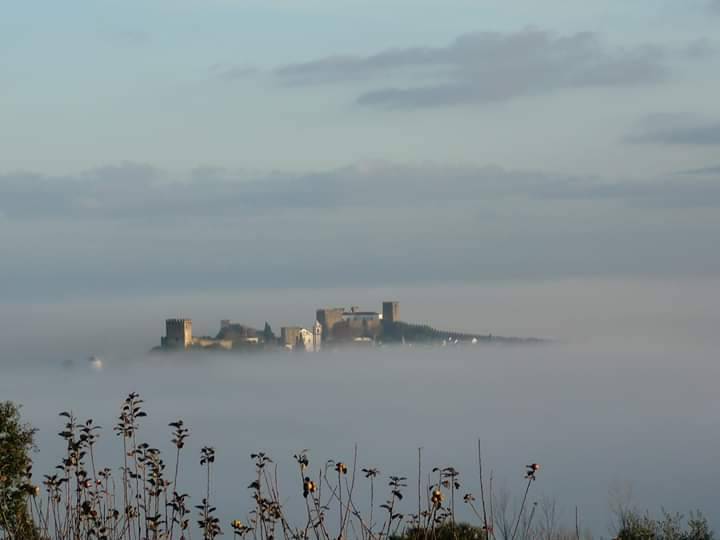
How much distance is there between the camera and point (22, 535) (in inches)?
352

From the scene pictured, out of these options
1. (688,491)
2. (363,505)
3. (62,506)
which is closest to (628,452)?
(688,491)

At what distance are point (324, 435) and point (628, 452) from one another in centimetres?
3907

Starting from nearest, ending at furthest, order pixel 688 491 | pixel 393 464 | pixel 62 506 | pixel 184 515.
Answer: pixel 184 515, pixel 62 506, pixel 688 491, pixel 393 464

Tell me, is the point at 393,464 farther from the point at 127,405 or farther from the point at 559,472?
the point at 127,405

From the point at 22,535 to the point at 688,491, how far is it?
124 m

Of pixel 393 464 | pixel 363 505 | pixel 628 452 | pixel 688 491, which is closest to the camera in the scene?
pixel 363 505

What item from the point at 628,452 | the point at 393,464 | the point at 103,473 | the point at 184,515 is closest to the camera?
the point at 184,515

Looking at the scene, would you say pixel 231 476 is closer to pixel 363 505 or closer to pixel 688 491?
pixel 688 491

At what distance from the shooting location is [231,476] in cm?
15325


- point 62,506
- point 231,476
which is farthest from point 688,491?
point 62,506

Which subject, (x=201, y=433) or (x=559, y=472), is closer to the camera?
(x=559, y=472)

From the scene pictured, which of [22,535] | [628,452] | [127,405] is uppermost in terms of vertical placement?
[127,405]

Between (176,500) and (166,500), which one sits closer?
(176,500)

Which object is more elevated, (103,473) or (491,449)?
(103,473)
